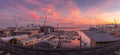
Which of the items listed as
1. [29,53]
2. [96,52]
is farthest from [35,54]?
[96,52]

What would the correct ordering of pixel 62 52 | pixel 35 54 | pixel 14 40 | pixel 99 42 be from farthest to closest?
pixel 14 40, pixel 99 42, pixel 62 52, pixel 35 54

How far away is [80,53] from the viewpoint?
24.7 meters

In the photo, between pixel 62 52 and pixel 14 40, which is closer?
pixel 62 52

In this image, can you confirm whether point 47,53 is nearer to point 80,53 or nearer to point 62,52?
point 62,52

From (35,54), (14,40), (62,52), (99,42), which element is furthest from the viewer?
(14,40)

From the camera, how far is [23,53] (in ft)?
81.4

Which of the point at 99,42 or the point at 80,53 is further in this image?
the point at 99,42

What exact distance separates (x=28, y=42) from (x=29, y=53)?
64.2 feet

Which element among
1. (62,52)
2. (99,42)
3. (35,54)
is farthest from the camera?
(99,42)

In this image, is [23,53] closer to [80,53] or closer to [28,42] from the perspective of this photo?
[80,53]

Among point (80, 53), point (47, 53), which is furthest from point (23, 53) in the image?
point (80, 53)

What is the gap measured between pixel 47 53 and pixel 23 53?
4492mm

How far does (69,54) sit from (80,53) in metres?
2.12

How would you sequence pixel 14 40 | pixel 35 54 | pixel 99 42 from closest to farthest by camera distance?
1. pixel 35 54
2. pixel 99 42
3. pixel 14 40
